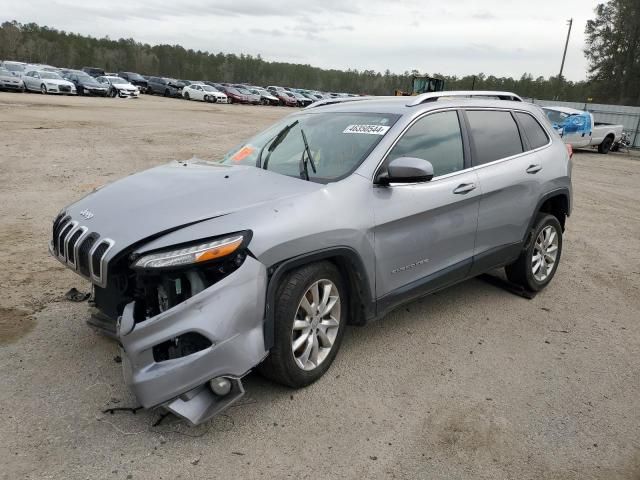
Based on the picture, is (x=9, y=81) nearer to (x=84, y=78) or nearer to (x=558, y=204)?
(x=84, y=78)

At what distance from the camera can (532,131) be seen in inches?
200

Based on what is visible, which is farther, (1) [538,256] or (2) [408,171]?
(1) [538,256]

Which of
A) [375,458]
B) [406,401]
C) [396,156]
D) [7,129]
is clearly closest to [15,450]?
[375,458]

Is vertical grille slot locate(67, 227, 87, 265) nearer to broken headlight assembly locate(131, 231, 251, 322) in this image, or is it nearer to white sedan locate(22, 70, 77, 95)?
broken headlight assembly locate(131, 231, 251, 322)

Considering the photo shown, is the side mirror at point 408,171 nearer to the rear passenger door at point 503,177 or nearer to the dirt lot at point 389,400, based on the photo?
the rear passenger door at point 503,177

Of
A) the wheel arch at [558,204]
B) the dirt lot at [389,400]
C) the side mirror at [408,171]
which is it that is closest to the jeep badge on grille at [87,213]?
the dirt lot at [389,400]

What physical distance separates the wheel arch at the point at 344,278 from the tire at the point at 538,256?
210cm

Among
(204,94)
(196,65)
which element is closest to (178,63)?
(196,65)

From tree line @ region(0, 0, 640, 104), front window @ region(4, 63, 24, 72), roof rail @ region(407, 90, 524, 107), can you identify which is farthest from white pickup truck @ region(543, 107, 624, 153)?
tree line @ region(0, 0, 640, 104)

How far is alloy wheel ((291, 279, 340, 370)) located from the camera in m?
3.23

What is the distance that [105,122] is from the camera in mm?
19234

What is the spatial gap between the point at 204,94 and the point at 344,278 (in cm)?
4231

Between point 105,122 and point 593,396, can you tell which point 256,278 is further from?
point 105,122

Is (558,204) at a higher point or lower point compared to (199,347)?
higher
